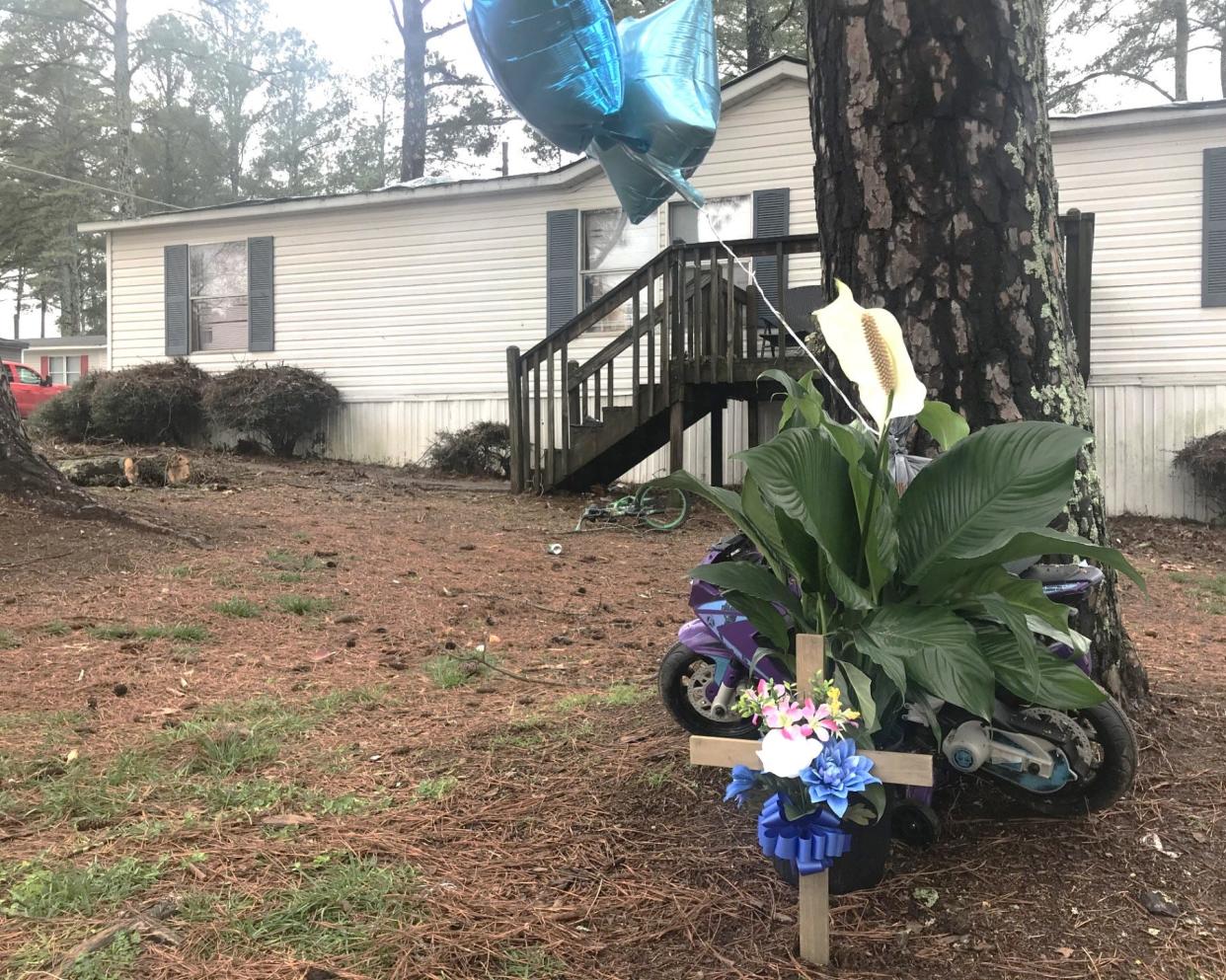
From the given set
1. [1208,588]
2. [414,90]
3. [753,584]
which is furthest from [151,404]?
[753,584]

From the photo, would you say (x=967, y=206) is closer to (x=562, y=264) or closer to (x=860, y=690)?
(x=860, y=690)

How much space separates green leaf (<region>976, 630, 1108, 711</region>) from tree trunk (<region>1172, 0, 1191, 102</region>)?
20.5m

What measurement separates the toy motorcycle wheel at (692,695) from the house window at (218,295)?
11871mm

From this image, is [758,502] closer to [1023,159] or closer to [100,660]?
[1023,159]

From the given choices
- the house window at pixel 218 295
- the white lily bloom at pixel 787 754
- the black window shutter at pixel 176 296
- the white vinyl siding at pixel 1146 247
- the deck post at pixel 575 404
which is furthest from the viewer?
the black window shutter at pixel 176 296

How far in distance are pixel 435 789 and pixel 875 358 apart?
1602mm

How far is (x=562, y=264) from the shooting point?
11.0m

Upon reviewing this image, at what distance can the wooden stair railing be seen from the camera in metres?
7.71

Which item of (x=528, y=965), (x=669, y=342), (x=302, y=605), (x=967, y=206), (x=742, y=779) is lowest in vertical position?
(x=528, y=965)

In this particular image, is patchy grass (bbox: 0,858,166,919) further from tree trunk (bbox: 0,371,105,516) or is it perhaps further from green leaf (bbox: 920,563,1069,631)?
tree trunk (bbox: 0,371,105,516)

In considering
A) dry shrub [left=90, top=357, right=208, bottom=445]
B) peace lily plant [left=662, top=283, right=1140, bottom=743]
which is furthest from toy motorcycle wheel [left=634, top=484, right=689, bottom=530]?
dry shrub [left=90, top=357, right=208, bottom=445]

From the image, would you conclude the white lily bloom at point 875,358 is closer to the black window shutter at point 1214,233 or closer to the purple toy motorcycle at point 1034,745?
the purple toy motorcycle at point 1034,745

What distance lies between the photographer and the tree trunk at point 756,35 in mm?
14523

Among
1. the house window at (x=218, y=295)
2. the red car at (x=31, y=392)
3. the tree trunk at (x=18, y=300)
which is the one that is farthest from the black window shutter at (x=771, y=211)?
the tree trunk at (x=18, y=300)
